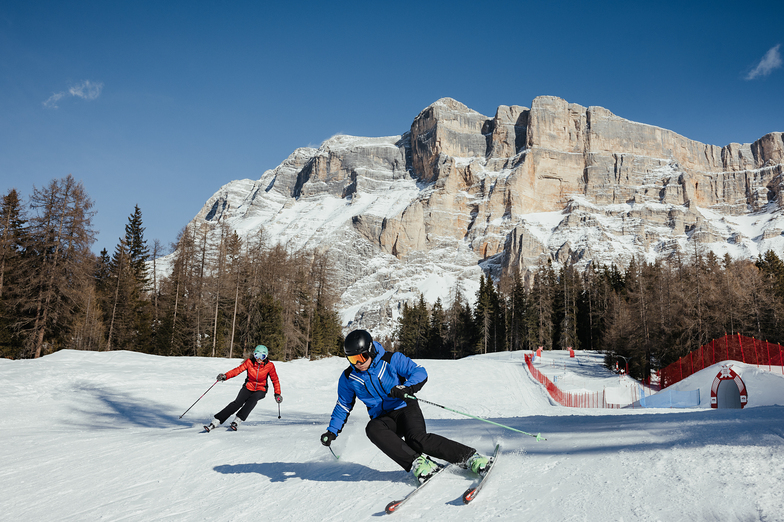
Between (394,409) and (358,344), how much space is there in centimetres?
70

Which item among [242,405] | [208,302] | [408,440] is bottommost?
[242,405]

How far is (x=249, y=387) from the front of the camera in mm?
9133

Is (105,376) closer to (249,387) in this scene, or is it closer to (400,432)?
(249,387)

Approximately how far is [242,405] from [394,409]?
19.1 ft

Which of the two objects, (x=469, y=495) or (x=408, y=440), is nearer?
(x=469, y=495)

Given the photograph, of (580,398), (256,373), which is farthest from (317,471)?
(580,398)

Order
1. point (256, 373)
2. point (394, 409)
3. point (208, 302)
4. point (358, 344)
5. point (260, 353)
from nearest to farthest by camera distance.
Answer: point (358, 344), point (394, 409), point (260, 353), point (256, 373), point (208, 302)

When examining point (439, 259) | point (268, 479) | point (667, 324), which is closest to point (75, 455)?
point (268, 479)

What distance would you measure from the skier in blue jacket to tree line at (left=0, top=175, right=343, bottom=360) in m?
23.4

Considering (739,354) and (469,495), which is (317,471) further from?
(739,354)

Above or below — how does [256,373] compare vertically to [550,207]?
below

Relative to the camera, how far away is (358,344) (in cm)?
406

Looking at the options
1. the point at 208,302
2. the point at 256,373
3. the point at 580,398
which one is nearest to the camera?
the point at 256,373

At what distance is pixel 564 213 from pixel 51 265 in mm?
173617
